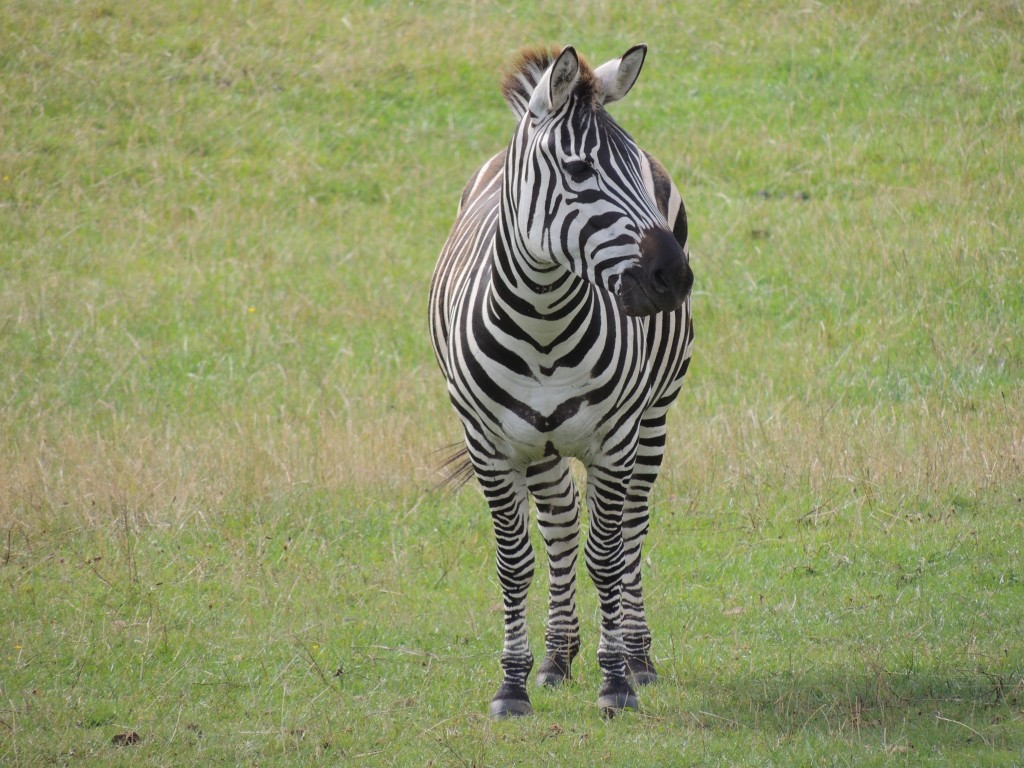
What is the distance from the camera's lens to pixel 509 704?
539 cm

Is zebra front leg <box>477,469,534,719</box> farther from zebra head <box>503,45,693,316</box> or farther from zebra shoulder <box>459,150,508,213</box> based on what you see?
zebra shoulder <box>459,150,508,213</box>

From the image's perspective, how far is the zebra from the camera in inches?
176

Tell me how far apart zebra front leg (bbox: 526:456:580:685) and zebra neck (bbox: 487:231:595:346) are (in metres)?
0.93

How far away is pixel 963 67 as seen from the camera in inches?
658

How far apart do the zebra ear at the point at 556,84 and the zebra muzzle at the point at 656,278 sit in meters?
0.68

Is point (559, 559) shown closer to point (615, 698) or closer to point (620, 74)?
point (615, 698)

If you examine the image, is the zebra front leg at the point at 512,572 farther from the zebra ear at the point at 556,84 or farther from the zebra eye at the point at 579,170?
the zebra ear at the point at 556,84

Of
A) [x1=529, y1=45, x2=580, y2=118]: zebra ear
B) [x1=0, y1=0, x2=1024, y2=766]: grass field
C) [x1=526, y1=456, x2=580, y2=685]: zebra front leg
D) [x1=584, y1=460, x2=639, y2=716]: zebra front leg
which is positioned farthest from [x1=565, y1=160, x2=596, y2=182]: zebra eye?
[x1=0, y1=0, x2=1024, y2=766]: grass field

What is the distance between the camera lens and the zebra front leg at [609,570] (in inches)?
210

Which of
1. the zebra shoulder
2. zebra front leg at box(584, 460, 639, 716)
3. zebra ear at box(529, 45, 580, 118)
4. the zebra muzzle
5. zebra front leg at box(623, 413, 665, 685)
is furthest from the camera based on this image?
the zebra shoulder

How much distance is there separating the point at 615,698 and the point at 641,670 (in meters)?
0.53

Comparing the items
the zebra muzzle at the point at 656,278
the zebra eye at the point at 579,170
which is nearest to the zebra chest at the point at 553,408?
the zebra muzzle at the point at 656,278

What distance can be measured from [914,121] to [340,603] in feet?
39.0

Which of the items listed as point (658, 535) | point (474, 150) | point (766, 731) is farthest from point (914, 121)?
point (766, 731)
